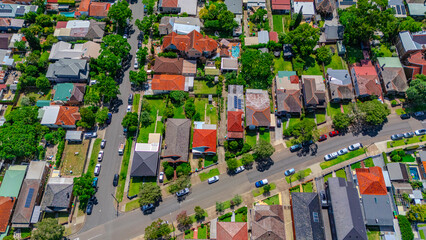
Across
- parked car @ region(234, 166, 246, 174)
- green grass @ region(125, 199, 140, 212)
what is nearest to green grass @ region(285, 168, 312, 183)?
parked car @ region(234, 166, 246, 174)

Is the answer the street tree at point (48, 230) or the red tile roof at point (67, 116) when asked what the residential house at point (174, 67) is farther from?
the street tree at point (48, 230)

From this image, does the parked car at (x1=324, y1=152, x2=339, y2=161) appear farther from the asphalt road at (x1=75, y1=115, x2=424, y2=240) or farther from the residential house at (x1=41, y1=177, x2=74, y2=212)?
the residential house at (x1=41, y1=177, x2=74, y2=212)

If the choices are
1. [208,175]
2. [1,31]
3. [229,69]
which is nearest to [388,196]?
[208,175]

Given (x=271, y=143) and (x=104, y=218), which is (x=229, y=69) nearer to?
(x=271, y=143)

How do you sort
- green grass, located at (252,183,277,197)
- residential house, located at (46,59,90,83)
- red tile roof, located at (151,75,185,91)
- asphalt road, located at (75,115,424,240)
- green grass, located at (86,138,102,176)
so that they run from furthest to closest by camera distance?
residential house, located at (46,59,90,83), red tile roof, located at (151,75,185,91), green grass, located at (86,138,102,176), green grass, located at (252,183,277,197), asphalt road, located at (75,115,424,240)

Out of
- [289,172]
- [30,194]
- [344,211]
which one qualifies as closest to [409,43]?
[289,172]

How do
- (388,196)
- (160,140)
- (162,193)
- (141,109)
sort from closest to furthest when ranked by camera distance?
(388,196)
(162,193)
(160,140)
(141,109)
